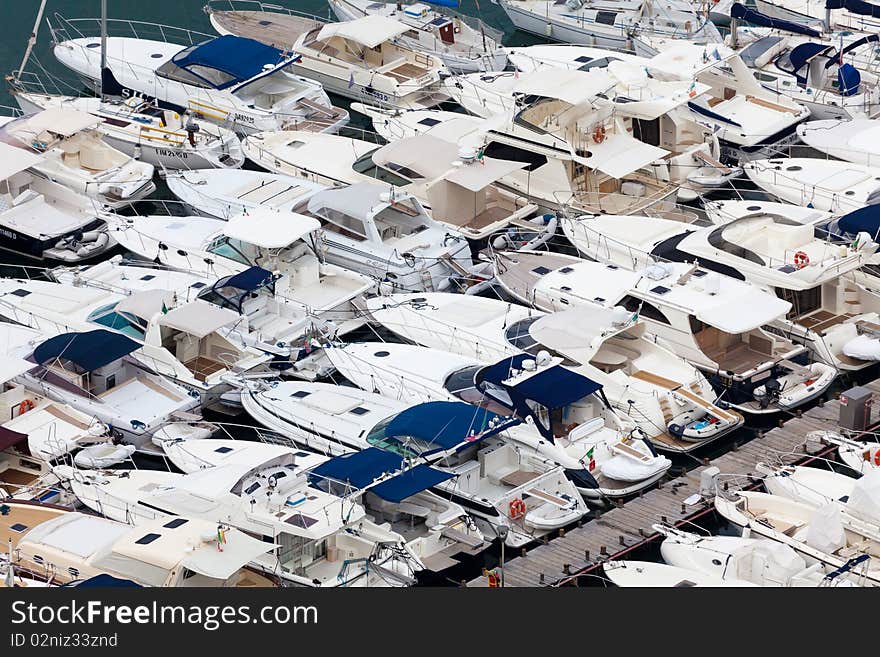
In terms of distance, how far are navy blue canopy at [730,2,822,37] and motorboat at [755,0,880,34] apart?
2.44 feet

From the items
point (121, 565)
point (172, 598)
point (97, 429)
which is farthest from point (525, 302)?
point (172, 598)

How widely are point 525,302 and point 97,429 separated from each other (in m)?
9.65

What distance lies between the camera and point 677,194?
48812mm

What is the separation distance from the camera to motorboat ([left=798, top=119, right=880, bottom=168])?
49469mm

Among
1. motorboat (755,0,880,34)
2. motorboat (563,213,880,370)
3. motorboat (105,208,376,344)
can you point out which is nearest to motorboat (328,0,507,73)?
motorboat (755,0,880,34)

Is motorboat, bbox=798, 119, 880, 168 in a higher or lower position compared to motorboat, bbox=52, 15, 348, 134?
lower

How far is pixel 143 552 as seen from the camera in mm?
33531

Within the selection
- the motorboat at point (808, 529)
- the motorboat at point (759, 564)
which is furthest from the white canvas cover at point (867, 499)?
the motorboat at point (759, 564)

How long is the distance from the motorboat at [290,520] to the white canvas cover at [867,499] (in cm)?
735

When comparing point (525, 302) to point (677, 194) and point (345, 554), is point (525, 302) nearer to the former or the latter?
point (677, 194)

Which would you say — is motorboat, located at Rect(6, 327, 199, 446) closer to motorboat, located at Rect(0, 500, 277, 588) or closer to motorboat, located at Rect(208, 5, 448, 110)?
motorboat, located at Rect(0, 500, 277, 588)

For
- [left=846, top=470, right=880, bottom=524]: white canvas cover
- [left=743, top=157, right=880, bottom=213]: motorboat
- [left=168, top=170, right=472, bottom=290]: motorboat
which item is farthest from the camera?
[left=743, top=157, right=880, bottom=213]: motorboat

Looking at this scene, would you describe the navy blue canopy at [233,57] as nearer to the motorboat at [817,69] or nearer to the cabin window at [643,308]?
the motorboat at [817,69]

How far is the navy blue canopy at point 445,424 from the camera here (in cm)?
3719
